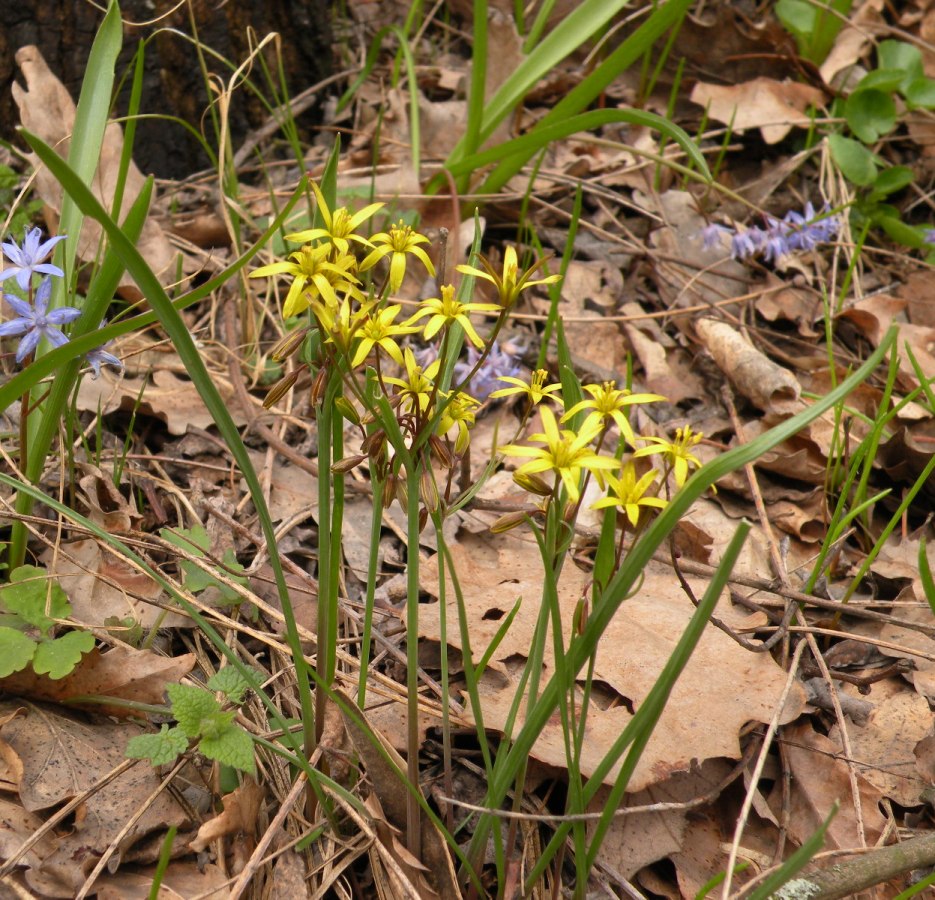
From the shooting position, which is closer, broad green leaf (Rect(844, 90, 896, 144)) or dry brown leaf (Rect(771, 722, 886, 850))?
dry brown leaf (Rect(771, 722, 886, 850))

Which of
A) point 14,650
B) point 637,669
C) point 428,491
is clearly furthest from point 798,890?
point 14,650

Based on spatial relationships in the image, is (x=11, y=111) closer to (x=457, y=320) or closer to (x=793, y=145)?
(x=457, y=320)

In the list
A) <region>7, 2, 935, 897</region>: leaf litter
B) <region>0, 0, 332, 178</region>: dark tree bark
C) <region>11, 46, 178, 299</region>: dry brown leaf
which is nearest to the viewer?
<region>7, 2, 935, 897</region>: leaf litter

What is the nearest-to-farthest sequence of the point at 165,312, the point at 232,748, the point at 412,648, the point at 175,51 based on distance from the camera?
the point at 165,312 < the point at 412,648 < the point at 232,748 < the point at 175,51

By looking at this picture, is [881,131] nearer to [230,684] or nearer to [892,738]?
[892,738]

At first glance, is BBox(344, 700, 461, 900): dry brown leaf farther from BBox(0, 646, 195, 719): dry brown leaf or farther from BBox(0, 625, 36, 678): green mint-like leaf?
BBox(0, 625, 36, 678): green mint-like leaf

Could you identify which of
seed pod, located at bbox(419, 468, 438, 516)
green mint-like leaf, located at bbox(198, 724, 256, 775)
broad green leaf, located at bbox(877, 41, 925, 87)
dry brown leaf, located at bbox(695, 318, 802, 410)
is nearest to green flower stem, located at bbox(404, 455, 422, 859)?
seed pod, located at bbox(419, 468, 438, 516)

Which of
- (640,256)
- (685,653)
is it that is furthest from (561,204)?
(685,653)
